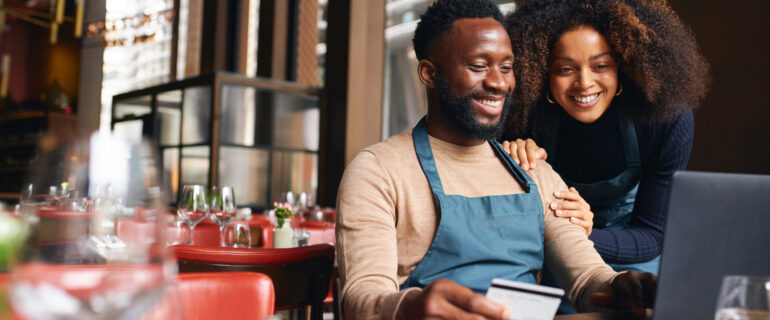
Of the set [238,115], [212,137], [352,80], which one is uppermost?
[352,80]

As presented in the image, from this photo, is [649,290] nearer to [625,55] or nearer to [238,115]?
[625,55]

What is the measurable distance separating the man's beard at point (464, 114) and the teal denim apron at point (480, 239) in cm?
9

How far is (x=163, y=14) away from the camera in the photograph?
7902 mm

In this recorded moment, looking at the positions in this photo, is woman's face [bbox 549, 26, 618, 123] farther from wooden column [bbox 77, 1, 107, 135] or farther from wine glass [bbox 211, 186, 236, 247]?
wooden column [bbox 77, 1, 107, 135]

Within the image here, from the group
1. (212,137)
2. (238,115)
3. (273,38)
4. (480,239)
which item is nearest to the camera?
(480,239)

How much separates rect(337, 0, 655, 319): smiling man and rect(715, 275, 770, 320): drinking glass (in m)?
0.36

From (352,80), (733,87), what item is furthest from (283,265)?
(352,80)

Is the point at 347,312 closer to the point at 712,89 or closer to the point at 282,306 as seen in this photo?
the point at 282,306

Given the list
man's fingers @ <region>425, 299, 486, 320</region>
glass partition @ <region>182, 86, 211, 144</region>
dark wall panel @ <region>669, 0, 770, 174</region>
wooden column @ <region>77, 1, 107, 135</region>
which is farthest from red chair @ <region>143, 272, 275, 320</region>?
wooden column @ <region>77, 1, 107, 135</region>

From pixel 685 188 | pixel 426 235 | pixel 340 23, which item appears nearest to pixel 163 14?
pixel 340 23

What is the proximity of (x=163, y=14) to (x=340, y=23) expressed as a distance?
12.2ft

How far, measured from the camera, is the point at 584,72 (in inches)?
67.5

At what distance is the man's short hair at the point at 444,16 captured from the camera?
55.2 inches

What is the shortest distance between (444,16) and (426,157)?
35 centimetres
